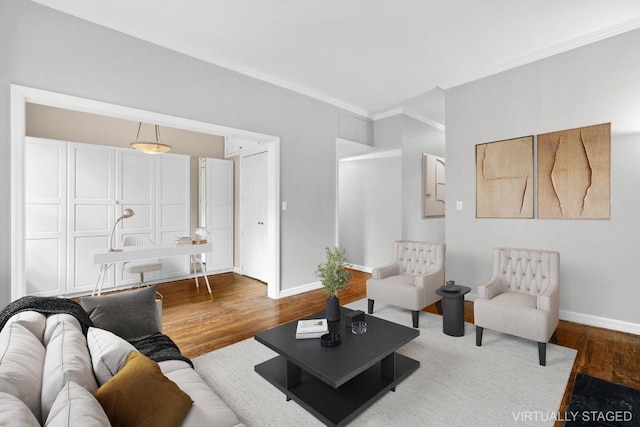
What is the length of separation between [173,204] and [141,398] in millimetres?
4646

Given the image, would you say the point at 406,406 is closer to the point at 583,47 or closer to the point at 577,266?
the point at 577,266

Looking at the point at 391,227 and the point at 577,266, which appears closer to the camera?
the point at 577,266

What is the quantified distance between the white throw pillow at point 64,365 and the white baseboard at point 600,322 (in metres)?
4.29

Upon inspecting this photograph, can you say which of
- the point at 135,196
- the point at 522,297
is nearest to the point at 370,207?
the point at 522,297

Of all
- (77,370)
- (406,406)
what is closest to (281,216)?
(406,406)

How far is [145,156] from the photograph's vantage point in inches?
193

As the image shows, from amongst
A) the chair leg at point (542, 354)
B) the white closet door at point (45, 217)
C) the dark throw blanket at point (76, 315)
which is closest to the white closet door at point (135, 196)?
the white closet door at point (45, 217)

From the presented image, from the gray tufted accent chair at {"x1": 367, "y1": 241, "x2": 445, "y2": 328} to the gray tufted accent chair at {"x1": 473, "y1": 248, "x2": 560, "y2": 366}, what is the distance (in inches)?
21.6

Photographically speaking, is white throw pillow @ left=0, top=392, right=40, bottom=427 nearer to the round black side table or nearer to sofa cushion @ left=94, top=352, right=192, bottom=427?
sofa cushion @ left=94, top=352, right=192, bottom=427

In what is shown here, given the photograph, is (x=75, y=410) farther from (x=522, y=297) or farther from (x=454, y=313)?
(x=522, y=297)

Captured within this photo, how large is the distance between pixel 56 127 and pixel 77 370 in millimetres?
4801

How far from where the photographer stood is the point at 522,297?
9.45 feet

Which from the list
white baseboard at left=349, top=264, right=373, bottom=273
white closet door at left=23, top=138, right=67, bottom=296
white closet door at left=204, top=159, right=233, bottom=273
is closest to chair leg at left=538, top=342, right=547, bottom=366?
white baseboard at left=349, top=264, right=373, bottom=273

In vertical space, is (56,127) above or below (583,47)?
below
